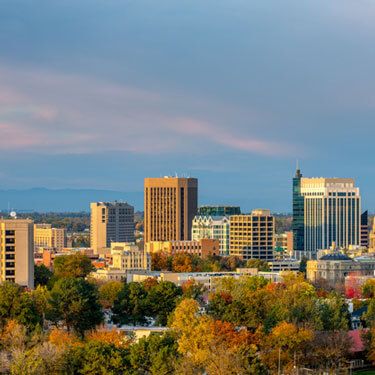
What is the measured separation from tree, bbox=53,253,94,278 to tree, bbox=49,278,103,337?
42727 mm

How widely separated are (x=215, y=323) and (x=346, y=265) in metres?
79.9

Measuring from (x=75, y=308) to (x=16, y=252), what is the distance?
32.9m

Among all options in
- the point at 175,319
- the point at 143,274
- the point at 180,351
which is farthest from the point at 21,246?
the point at 180,351

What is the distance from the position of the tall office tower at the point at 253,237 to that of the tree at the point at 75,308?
9893cm

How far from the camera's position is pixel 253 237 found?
19200 cm

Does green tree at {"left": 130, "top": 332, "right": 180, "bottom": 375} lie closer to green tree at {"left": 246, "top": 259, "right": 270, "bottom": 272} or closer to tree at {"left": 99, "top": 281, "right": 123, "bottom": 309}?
tree at {"left": 99, "top": 281, "right": 123, "bottom": 309}

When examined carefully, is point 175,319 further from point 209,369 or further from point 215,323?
point 209,369

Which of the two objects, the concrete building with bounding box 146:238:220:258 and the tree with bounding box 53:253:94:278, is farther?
the concrete building with bounding box 146:238:220:258

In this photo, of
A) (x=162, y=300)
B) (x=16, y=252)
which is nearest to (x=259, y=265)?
(x=16, y=252)

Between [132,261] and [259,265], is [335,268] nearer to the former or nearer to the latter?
[259,265]

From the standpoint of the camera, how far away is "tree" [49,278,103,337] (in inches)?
3467

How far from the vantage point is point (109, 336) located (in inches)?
3110

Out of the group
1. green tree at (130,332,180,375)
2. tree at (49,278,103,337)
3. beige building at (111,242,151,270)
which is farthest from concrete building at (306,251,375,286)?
green tree at (130,332,180,375)

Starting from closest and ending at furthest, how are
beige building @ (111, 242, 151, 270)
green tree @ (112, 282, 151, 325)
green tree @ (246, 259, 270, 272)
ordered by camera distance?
1. green tree @ (112, 282, 151, 325)
2. beige building @ (111, 242, 151, 270)
3. green tree @ (246, 259, 270, 272)
